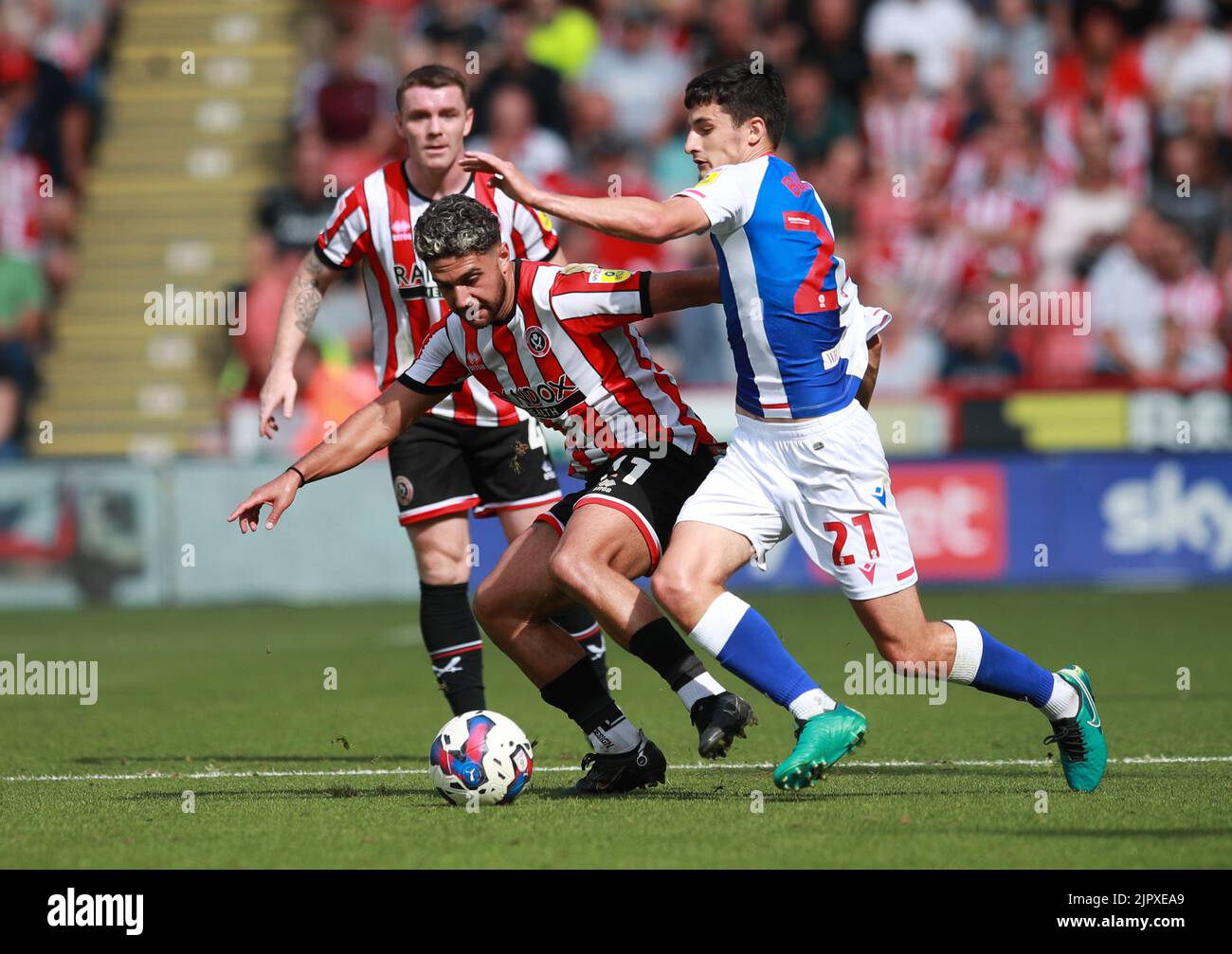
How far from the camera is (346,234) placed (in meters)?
7.73

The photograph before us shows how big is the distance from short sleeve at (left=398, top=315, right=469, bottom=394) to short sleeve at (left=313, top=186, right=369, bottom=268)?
1.20 m

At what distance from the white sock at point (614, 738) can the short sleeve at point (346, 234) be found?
96.3 inches

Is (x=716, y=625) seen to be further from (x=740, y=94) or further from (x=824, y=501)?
(x=740, y=94)

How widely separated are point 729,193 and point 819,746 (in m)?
1.74

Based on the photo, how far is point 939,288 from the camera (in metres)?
16.1

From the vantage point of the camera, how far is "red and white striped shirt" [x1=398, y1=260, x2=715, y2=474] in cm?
637

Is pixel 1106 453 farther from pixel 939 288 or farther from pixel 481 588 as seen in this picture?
pixel 481 588

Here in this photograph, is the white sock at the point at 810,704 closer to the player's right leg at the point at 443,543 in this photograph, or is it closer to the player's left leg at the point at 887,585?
the player's left leg at the point at 887,585

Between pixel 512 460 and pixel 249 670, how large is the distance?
12.7 feet

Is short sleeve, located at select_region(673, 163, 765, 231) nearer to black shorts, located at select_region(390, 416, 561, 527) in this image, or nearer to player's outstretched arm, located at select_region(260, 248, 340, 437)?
black shorts, located at select_region(390, 416, 561, 527)

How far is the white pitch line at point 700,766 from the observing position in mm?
6949
